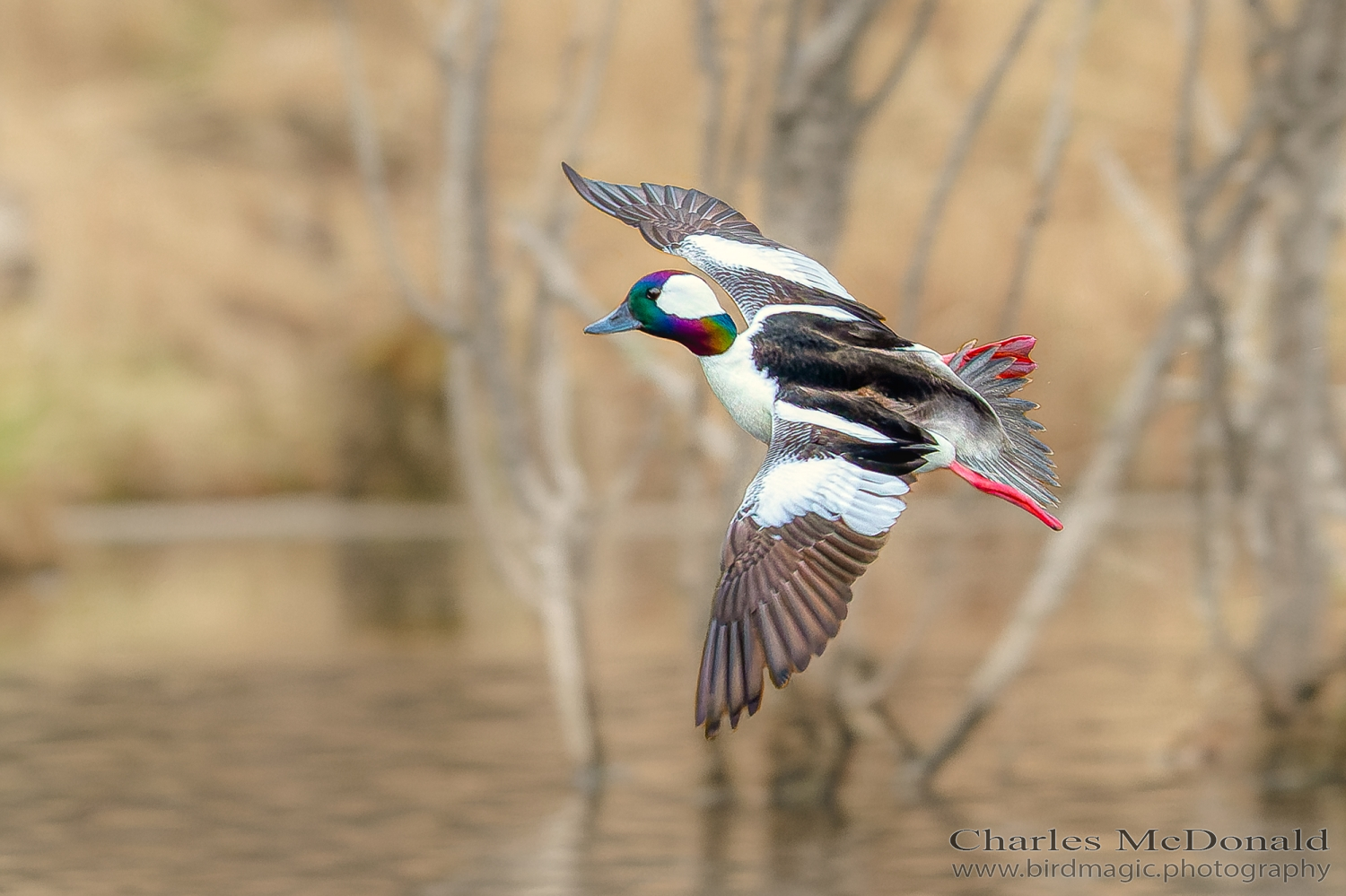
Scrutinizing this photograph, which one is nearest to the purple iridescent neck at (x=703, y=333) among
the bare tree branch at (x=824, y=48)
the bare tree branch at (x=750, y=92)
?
the bare tree branch at (x=750, y=92)

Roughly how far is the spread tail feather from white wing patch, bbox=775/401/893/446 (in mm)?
303

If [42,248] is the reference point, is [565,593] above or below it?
below

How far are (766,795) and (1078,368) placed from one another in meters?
10.2

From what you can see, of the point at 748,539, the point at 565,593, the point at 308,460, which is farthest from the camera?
the point at 308,460

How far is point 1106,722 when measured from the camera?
9.04 m

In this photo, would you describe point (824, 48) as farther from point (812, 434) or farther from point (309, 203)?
point (309, 203)

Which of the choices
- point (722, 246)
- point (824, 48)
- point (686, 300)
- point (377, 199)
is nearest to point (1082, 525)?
point (824, 48)

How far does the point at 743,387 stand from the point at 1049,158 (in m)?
4.07

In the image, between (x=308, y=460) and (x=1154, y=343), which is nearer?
(x=1154, y=343)

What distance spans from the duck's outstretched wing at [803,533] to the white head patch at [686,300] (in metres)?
0.34

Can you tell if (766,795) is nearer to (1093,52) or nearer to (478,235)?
(478,235)

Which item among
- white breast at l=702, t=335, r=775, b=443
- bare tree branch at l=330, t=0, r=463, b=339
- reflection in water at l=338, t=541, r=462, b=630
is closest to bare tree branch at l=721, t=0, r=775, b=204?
bare tree branch at l=330, t=0, r=463, b=339

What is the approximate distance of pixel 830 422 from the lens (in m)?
3.01

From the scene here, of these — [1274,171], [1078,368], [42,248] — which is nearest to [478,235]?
[1274,171]
